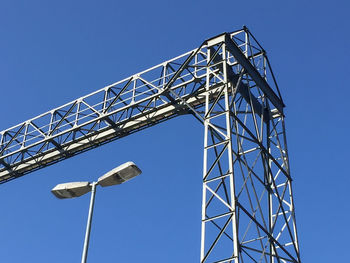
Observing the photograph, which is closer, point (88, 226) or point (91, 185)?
point (88, 226)

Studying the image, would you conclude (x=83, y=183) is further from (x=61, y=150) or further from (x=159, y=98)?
(x=61, y=150)

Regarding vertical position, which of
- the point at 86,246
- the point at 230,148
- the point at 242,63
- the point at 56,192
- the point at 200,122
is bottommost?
the point at 86,246

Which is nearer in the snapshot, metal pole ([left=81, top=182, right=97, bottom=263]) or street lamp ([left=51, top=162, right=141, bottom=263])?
metal pole ([left=81, top=182, right=97, bottom=263])

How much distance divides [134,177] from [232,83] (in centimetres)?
963

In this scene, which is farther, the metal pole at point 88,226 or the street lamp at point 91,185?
the street lamp at point 91,185

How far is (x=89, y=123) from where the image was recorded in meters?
28.6

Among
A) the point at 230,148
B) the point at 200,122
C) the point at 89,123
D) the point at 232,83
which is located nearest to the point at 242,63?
the point at 232,83

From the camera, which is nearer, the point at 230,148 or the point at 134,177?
the point at 134,177

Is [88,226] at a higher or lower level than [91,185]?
lower

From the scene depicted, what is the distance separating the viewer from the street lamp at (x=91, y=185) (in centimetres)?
1608

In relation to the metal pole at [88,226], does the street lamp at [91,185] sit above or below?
above

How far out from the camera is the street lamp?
16.1m

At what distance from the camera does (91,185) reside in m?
16.8

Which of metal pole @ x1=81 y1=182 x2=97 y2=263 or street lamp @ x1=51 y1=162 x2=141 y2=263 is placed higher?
street lamp @ x1=51 y1=162 x2=141 y2=263
